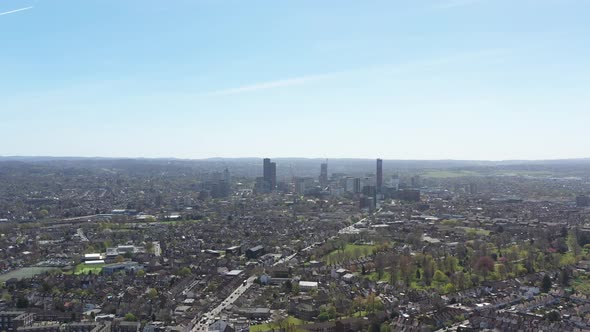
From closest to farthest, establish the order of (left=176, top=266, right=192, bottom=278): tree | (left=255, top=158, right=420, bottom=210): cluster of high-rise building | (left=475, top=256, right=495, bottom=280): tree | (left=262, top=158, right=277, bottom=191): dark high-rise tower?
(left=475, top=256, right=495, bottom=280): tree < (left=176, top=266, right=192, bottom=278): tree < (left=255, top=158, right=420, bottom=210): cluster of high-rise building < (left=262, top=158, right=277, bottom=191): dark high-rise tower

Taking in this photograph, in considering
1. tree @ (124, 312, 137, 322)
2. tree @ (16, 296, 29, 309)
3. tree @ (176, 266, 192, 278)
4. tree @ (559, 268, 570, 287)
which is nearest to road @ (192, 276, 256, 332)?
tree @ (124, 312, 137, 322)

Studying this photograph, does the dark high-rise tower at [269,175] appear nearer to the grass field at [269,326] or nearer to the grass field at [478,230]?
the grass field at [478,230]

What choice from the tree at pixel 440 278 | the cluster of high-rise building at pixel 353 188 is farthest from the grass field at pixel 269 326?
the cluster of high-rise building at pixel 353 188

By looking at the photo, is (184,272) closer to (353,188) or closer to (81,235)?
(81,235)

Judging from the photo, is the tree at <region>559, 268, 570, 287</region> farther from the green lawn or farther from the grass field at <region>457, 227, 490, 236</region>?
the grass field at <region>457, 227, 490, 236</region>

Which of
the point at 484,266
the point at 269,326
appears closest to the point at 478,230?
the point at 484,266

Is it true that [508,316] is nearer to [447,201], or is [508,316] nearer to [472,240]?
[472,240]
